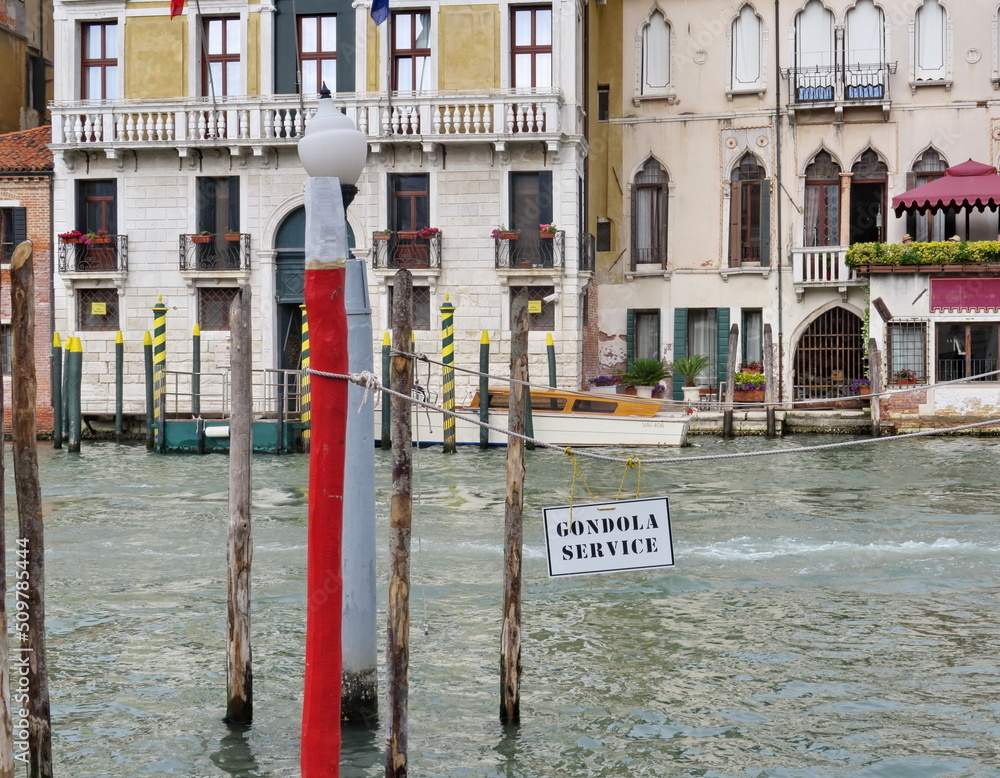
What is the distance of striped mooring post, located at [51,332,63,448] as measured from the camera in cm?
2128

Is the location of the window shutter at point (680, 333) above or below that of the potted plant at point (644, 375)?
above

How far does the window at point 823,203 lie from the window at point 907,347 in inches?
104

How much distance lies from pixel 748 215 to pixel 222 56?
944cm

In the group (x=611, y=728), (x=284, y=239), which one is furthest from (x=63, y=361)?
(x=611, y=728)

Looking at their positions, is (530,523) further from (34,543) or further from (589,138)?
(589,138)

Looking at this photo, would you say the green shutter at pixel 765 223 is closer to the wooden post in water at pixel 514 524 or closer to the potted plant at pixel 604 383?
the potted plant at pixel 604 383

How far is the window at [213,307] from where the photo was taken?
23.6 meters

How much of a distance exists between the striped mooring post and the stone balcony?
150 inches

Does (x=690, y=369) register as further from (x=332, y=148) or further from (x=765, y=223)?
(x=332, y=148)

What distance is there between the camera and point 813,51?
24.5 m

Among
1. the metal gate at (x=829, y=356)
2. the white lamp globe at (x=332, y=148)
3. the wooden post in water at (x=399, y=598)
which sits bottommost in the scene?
the wooden post in water at (x=399, y=598)

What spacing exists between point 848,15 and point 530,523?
14959 millimetres

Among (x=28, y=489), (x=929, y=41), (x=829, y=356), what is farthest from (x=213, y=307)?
(x=28, y=489)

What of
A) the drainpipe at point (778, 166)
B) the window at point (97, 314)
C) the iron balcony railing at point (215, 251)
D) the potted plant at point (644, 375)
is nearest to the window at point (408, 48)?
the iron balcony railing at point (215, 251)
